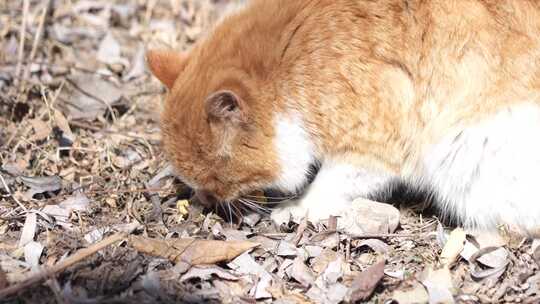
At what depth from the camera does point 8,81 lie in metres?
5.59

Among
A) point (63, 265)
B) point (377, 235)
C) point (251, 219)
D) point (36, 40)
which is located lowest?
point (251, 219)

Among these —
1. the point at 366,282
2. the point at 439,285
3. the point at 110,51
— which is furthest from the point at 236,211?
the point at 110,51

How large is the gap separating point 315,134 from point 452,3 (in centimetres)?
107

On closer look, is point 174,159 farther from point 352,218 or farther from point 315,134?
point 352,218

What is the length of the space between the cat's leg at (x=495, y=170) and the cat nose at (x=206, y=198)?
4.30 feet

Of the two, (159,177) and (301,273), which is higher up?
(159,177)

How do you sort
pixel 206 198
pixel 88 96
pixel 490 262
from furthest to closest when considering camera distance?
pixel 88 96, pixel 206 198, pixel 490 262

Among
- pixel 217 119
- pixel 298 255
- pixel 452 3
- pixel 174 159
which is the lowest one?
pixel 298 255

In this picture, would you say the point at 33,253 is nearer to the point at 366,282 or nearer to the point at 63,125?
the point at 63,125

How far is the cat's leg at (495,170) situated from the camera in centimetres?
395

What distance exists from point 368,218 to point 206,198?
3.30 ft

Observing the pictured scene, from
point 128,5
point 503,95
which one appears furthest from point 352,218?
point 128,5

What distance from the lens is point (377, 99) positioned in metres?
4.14

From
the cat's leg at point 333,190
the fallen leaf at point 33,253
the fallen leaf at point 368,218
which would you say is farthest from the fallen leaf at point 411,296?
the fallen leaf at point 33,253
